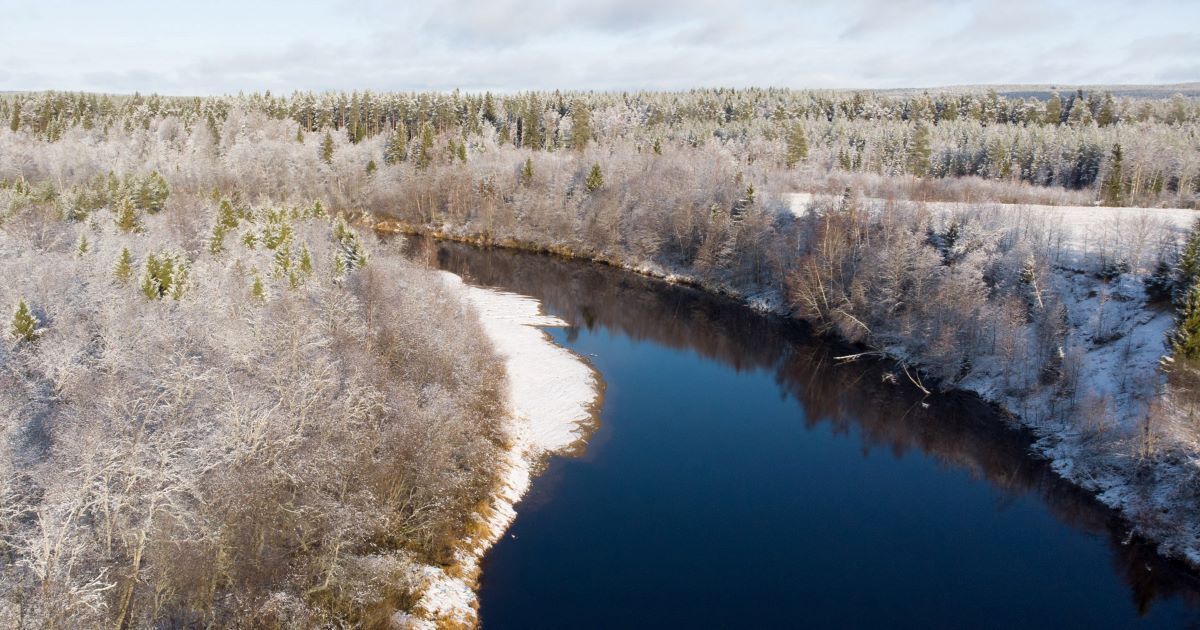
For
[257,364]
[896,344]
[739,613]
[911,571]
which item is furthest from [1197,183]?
[257,364]

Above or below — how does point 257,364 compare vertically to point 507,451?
above

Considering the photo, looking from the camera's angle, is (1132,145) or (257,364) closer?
(257,364)

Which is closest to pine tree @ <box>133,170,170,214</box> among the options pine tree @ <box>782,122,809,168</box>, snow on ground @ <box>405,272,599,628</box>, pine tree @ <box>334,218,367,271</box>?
pine tree @ <box>334,218,367,271</box>

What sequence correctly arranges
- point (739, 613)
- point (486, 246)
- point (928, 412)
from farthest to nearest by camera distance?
point (486, 246)
point (928, 412)
point (739, 613)

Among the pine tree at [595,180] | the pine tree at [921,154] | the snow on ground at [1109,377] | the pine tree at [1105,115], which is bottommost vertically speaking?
the snow on ground at [1109,377]

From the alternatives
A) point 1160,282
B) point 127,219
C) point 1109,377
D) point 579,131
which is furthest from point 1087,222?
point 579,131

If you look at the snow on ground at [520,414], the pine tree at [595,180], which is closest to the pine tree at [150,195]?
the snow on ground at [520,414]

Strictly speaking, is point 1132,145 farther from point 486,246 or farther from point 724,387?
point 486,246

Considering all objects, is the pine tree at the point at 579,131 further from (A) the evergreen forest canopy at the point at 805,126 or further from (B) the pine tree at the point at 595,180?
(B) the pine tree at the point at 595,180
